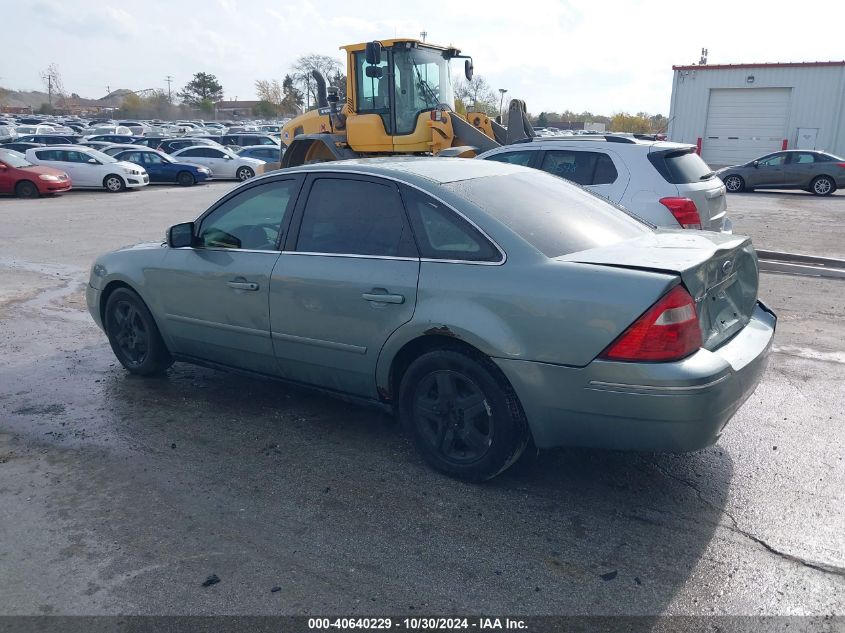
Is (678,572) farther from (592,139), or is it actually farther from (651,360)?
(592,139)

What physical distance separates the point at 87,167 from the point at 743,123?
29768 mm

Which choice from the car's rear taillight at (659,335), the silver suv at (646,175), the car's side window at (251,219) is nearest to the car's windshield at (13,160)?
the silver suv at (646,175)

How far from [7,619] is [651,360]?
2.88 m

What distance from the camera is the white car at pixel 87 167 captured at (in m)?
23.9

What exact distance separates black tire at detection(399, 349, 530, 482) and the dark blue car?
24.3m

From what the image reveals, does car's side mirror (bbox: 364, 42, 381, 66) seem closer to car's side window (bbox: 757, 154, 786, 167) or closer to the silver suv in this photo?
the silver suv

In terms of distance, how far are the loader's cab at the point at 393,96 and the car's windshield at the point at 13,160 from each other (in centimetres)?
1373

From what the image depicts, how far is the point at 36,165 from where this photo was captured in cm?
2259

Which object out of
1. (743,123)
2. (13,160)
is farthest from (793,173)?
A: (13,160)

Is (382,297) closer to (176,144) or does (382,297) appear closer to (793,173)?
(793,173)

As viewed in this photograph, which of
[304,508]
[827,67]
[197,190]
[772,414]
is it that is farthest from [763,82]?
[304,508]

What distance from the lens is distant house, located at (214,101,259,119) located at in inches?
4117

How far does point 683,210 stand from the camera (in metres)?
7.63

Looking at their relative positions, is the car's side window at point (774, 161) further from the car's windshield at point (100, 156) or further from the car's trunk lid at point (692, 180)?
the car's windshield at point (100, 156)
